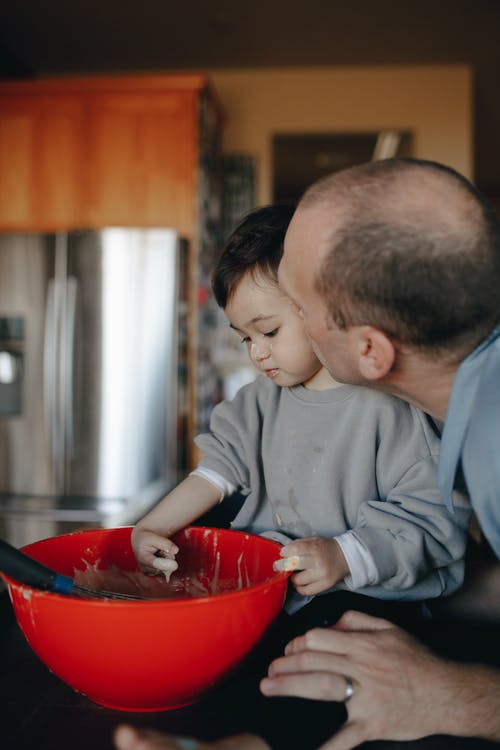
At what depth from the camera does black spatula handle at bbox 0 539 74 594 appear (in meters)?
0.60

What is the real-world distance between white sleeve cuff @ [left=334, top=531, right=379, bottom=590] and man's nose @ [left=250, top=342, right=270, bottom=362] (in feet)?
1.11

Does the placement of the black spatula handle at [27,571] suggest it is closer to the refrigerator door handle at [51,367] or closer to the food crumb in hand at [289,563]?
the food crumb in hand at [289,563]

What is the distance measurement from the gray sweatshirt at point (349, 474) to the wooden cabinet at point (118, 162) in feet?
7.25

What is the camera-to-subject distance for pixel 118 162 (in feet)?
10.9

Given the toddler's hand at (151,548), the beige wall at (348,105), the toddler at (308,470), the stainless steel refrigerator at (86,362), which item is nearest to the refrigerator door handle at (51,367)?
the stainless steel refrigerator at (86,362)

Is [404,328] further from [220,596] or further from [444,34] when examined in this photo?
[444,34]

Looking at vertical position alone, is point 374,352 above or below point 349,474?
above

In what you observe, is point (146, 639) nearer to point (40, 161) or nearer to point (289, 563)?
point (289, 563)

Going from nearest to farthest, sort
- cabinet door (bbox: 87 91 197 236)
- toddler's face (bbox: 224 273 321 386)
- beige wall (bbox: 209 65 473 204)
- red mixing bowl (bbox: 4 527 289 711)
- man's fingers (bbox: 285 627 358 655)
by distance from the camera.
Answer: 1. red mixing bowl (bbox: 4 527 289 711)
2. man's fingers (bbox: 285 627 358 655)
3. toddler's face (bbox: 224 273 321 386)
4. cabinet door (bbox: 87 91 197 236)
5. beige wall (bbox: 209 65 473 204)

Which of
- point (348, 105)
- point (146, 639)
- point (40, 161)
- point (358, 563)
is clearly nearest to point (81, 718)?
point (146, 639)

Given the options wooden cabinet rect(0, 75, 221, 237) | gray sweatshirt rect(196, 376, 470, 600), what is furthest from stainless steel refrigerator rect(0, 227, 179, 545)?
gray sweatshirt rect(196, 376, 470, 600)

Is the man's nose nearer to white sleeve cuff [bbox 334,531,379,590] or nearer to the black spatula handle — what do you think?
white sleeve cuff [bbox 334,531,379,590]

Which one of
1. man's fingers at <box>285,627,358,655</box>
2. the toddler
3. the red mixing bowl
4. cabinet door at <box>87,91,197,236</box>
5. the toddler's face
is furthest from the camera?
cabinet door at <box>87,91,197,236</box>

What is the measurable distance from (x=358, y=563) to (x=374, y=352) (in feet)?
0.80
